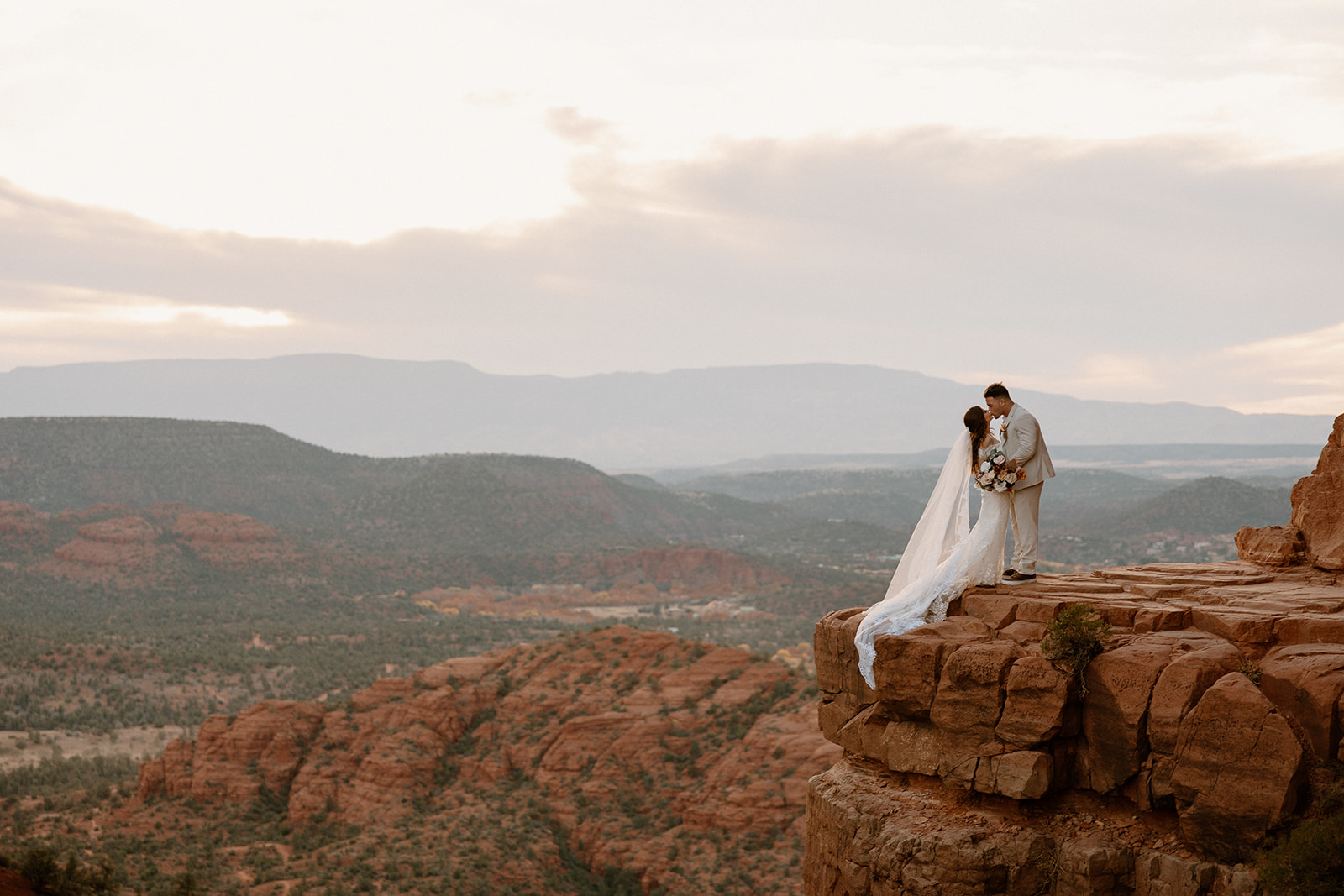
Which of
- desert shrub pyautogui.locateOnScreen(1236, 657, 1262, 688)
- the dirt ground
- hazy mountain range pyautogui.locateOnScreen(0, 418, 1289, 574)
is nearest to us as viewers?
desert shrub pyautogui.locateOnScreen(1236, 657, 1262, 688)

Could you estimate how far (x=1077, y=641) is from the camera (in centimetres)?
1023

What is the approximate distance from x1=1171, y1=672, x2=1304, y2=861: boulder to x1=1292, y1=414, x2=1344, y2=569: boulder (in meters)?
3.83

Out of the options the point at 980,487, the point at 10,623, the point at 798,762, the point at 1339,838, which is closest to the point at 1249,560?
the point at 980,487

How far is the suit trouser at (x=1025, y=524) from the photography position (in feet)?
40.2

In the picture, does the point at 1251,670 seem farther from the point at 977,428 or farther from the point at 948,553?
the point at 977,428

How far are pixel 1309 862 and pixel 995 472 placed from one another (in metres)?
5.23

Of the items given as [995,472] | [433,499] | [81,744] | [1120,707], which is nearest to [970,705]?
[1120,707]

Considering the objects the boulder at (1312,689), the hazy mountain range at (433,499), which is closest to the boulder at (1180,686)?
the boulder at (1312,689)

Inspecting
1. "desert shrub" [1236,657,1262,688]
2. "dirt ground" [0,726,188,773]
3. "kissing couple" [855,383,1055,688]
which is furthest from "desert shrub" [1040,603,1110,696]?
"dirt ground" [0,726,188,773]

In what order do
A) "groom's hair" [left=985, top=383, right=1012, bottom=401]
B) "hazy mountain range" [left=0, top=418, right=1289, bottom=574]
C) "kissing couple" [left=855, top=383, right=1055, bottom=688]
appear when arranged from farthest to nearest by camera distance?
"hazy mountain range" [left=0, top=418, right=1289, bottom=574] → "groom's hair" [left=985, top=383, right=1012, bottom=401] → "kissing couple" [left=855, top=383, right=1055, bottom=688]

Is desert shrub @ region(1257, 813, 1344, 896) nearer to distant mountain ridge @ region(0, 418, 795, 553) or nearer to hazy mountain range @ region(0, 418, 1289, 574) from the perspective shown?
hazy mountain range @ region(0, 418, 1289, 574)

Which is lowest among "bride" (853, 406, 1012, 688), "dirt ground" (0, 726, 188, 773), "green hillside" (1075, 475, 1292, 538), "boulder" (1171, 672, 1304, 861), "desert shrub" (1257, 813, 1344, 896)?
"dirt ground" (0, 726, 188, 773)

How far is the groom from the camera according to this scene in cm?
1209

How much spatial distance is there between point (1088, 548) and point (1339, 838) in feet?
263
